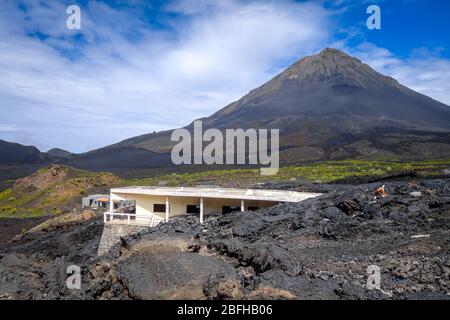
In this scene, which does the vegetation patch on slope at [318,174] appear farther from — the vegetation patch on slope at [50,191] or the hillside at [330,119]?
the hillside at [330,119]

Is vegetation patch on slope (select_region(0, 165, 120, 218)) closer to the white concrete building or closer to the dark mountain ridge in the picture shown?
the white concrete building

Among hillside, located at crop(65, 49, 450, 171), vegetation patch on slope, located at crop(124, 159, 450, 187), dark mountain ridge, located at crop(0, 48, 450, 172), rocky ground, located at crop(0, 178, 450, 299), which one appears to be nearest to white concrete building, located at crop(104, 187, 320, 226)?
rocky ground, located at crop(0, 178, 450, 299)

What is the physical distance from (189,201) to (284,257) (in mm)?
9203

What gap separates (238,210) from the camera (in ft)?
67.4

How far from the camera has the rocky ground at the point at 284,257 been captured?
34.3 feet

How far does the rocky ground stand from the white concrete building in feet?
3.89

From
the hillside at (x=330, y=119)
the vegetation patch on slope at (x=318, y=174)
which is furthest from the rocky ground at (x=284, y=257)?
the hillside at (x=330, y=119)

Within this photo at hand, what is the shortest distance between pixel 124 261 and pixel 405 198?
11.9 metres

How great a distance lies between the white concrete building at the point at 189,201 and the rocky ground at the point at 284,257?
119cm

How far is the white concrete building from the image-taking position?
19.7 metres

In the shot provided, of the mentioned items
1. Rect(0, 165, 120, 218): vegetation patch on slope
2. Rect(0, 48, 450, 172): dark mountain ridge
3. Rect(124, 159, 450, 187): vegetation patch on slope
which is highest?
Rect(0, 48, 450, 172): dark mountain ridge

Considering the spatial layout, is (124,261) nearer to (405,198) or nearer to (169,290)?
(169,290)

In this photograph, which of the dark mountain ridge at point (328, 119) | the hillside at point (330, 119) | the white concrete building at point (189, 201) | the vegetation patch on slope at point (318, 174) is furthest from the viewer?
the dark mountain ridge at point (328, 119)
